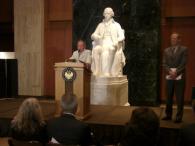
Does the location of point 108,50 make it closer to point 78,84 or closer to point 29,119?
point 78,84

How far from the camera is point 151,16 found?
7.93 metres

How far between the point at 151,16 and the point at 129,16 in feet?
1.75

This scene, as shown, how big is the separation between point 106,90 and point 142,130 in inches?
159

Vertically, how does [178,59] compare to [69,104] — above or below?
above

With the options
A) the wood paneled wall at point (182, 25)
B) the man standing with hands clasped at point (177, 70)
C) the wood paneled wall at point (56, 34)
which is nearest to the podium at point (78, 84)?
the man standing with hands clasped at point (177, 70)

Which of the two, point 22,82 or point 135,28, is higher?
point 135,28

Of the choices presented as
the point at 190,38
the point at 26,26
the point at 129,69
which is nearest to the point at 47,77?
the point at 26,26

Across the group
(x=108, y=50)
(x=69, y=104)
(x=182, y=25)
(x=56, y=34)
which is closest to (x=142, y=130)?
(x=69, y=104)

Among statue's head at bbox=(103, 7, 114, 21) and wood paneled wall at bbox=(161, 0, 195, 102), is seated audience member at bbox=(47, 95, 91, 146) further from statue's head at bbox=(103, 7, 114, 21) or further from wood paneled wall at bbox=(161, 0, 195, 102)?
wood paneled wall at bbox=(161, 0, 195, 102)

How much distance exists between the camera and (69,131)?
286cm

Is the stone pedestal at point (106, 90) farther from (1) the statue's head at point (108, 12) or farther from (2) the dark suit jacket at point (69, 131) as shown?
(2) the dark suit jacket at point (69, 131)

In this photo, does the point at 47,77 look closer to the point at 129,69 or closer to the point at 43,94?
the point at 43,94

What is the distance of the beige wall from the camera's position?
9.12 m

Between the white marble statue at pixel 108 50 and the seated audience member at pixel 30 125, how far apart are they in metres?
3.71
